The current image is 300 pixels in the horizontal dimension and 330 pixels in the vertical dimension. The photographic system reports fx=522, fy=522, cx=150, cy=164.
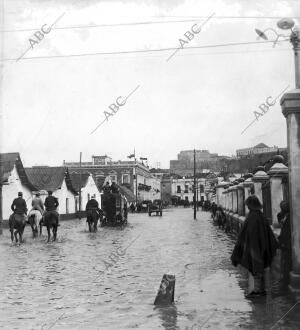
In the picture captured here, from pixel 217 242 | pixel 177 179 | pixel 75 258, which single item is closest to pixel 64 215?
pixel 217 242

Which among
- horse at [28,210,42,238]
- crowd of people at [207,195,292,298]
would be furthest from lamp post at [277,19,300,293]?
horse at [28,210,42,238]

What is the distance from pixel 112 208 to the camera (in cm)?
2620

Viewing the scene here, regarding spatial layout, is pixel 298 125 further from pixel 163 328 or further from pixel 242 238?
pixel 163 328

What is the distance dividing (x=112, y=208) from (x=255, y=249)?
19.3 metres

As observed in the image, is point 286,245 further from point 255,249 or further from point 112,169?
point 112,169

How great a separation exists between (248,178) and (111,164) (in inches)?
2893

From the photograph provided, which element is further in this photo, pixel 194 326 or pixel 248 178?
pixel 248 178

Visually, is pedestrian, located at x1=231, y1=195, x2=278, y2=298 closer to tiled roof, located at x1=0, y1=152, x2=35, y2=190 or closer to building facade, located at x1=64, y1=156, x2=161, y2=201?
tiled roof, located at x1=0, y1=152, x2=35, y2=190

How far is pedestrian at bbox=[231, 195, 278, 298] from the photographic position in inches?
284

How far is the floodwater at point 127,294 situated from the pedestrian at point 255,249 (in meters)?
0.27

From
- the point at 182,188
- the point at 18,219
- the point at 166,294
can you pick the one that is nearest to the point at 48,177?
the point at 18,219

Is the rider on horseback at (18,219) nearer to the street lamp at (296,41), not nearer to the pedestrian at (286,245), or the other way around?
the pedestrian at (286,245)

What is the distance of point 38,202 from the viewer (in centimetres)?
1895

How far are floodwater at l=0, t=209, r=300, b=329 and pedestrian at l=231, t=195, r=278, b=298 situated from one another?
0.27 metres
